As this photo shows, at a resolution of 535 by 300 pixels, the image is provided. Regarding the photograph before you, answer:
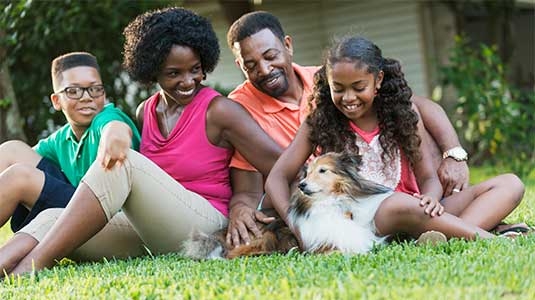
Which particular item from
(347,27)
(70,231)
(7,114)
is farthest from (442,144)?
(347,27)

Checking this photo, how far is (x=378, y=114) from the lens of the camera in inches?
171

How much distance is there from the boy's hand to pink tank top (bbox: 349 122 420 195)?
3.87ft

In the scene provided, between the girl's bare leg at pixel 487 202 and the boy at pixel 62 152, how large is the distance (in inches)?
68.6

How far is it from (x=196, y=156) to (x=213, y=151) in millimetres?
98

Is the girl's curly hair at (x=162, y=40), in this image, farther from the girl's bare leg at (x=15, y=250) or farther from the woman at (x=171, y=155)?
the girl's bare leg at (x=15, y=250)

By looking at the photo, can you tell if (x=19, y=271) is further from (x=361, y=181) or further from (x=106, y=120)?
(x=361, y=181)

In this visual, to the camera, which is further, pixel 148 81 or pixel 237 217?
pixel 148 81

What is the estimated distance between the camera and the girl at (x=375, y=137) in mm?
4121

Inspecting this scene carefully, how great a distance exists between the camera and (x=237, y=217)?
14.1 feet

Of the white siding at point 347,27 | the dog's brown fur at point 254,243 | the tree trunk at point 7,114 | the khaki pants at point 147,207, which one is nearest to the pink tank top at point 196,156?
the khaki pants at point 147,207

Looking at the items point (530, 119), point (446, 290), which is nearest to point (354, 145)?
point (446, 290)

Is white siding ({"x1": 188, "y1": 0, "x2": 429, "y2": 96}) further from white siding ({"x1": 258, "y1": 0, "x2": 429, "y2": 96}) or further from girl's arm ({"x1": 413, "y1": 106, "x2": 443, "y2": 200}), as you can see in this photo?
girl's arm ({"x1": 413, "y1": 106, "x2": 443, "y2": 200})

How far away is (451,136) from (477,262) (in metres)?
1.31

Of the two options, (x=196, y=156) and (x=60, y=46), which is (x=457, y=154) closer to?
(x=196, y=156)
